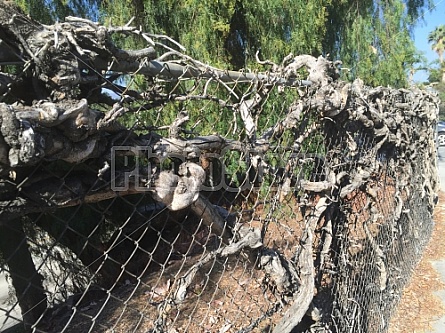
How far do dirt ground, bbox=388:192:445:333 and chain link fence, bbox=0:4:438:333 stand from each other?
0.48 feet

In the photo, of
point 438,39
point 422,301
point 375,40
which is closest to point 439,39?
point 438,39

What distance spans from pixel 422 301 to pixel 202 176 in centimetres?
331

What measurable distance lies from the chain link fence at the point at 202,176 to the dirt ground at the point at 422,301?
0.14 meters

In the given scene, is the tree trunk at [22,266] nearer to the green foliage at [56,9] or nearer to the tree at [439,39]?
the green foliage at [56,9]

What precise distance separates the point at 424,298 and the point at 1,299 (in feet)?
16.8

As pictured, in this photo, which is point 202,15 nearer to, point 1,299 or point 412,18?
point 1,299

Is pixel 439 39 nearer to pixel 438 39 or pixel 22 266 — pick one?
pixel 438 39

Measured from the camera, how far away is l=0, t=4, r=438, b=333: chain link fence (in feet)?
3.07

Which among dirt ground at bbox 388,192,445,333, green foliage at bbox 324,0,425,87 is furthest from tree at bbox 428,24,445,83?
dirt ground at bbox 388,192,445,333

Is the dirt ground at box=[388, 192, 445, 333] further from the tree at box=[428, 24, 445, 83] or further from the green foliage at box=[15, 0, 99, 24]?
the tree at box=[428, 24, 445, 83]

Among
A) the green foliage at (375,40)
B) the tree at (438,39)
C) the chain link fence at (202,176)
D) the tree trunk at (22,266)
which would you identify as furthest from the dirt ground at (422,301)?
the tree at (438,39)

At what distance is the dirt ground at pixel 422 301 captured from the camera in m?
3.21

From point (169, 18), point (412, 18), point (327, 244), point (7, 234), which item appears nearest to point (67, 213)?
point (7, 234)

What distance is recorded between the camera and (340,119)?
238 cm
